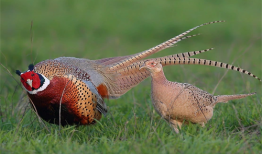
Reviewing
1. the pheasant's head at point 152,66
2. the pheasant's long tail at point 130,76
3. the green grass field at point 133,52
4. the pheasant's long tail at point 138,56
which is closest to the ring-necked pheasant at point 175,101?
the pheasant's head at point 152,66

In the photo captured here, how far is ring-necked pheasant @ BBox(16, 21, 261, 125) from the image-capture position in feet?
14.9

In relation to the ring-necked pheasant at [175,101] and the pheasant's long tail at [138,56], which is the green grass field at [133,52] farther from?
the pheasant's long tail at [138,56]

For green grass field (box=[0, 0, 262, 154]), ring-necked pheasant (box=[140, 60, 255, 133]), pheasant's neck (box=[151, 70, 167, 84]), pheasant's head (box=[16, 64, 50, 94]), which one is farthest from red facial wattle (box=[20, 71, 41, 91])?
pheasant's neck (box=[151, 70, 167, 84])

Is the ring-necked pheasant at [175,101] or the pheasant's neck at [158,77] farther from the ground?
the pheasant's neck at [158,77]

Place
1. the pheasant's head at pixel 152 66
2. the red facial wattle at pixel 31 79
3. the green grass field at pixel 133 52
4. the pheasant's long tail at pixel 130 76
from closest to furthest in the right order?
the green grass field at pixel 133 52, the red facial wattle at pixel 31 79, the pheasant's head at pixel 152 66, the pheasant's long tail at pixel 130 76

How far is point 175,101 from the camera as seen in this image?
14.9 ft

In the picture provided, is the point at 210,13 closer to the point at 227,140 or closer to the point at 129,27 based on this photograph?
the point at 129,27

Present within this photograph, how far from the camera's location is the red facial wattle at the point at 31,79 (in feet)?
14.7

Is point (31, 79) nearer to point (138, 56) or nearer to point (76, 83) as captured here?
point (76, 83)

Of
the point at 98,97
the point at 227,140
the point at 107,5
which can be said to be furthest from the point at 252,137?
the point at 107,5

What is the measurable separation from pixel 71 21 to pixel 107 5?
185 centimetres

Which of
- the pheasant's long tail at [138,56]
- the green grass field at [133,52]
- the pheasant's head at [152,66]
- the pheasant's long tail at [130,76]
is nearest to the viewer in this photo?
the green grass field at [133,52]

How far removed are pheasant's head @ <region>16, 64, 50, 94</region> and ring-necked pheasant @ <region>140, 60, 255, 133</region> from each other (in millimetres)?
1085

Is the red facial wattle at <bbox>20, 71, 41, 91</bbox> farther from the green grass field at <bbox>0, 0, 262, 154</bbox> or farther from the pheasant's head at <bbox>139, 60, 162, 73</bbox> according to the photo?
the pheasant's head at <bbox>139, 60, 162, 73</bbox>
